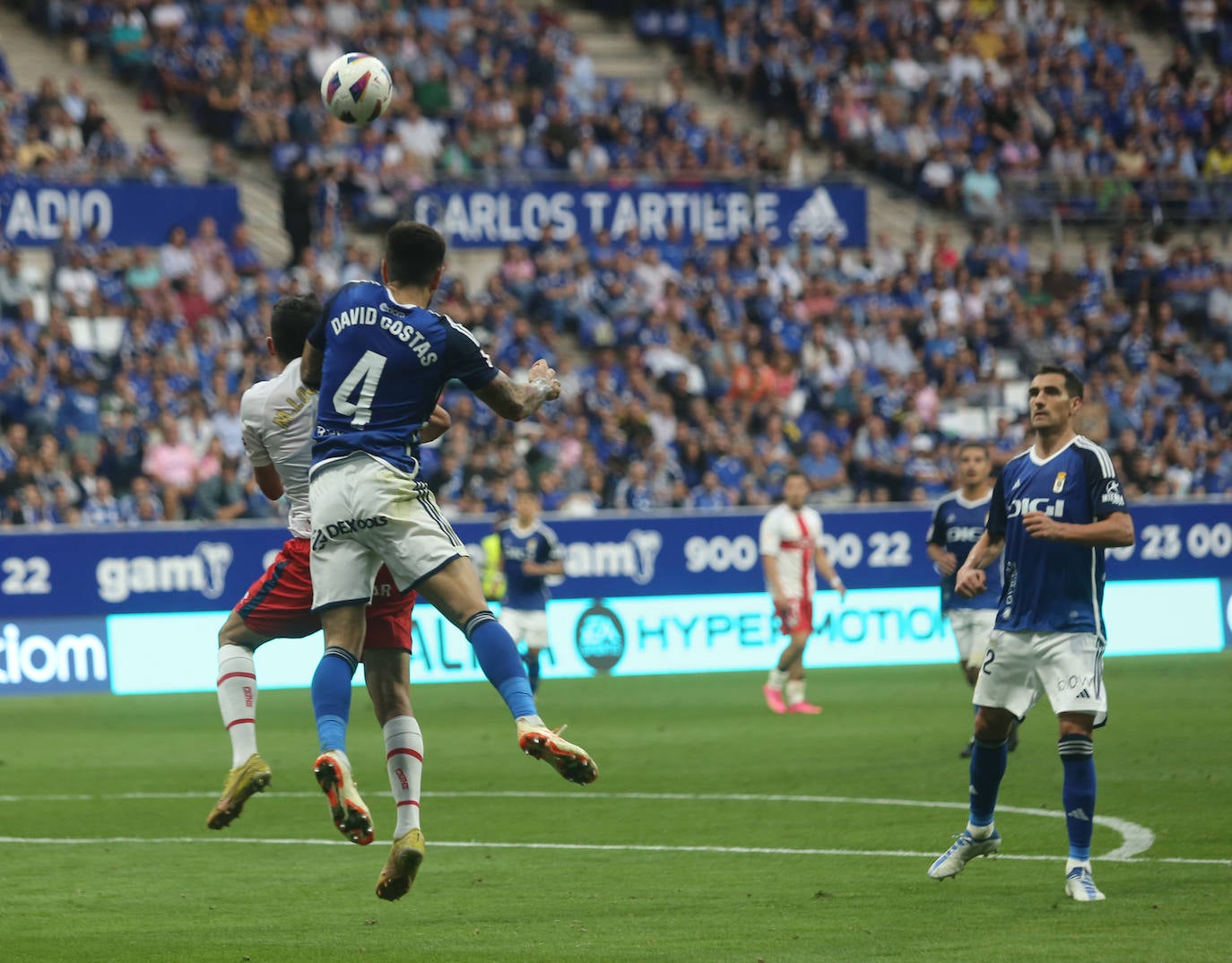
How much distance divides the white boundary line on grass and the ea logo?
8.34 m

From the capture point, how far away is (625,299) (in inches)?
1080

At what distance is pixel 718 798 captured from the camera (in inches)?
503

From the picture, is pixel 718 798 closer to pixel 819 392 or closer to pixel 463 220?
pixel 819 392

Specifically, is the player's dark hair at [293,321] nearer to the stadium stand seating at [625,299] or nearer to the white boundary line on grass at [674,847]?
the white boundary line on grass at [674,847]

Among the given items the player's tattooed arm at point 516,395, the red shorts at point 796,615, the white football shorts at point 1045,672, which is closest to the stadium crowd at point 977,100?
the red shorts at point 796,615

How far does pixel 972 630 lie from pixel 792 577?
3.78 m

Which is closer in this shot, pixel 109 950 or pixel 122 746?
pixel 109 950

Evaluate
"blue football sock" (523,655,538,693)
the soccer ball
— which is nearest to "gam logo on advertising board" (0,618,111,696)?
"blue football sock" (523,655,538,693)

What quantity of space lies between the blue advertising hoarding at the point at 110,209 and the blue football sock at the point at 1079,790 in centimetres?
1928

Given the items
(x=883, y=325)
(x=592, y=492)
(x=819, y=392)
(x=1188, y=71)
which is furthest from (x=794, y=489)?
(x=1188, y=71)

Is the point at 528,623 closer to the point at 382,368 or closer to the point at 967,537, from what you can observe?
the point at 967,537

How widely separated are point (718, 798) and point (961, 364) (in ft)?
54.2

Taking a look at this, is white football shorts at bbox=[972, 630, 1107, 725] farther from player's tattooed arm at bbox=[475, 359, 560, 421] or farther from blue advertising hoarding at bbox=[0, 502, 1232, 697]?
blue advertising hoarding at bbox=[0, 502, 1232, 697]

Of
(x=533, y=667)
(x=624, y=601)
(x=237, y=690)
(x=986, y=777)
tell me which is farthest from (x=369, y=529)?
(x=624, y=601)
